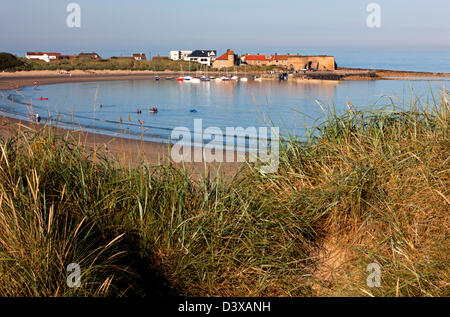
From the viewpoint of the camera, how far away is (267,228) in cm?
371

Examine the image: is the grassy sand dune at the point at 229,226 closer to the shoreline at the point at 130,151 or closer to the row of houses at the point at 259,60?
the shoreline at the point at 130,151

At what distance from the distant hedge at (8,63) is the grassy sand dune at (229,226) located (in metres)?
85.0

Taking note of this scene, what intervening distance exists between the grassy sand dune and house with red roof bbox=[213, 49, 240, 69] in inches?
4641

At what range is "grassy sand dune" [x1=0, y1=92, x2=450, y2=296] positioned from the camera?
2.81 meters

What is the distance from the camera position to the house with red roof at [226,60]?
120688 mm

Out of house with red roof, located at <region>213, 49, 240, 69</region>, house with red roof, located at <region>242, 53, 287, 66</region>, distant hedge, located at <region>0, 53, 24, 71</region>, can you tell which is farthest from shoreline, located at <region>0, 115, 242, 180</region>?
house with red roof, located at <region>242, 53, 287, 66</region>

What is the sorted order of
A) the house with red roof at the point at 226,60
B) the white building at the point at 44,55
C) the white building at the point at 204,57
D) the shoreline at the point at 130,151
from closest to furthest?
the shoreline at the point at 130,151, the house with red roof at the point at 226,60, the white building at the point at 204,57, the white building at the point at 44,55

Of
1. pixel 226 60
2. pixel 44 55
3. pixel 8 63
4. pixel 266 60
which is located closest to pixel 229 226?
pixel 8 63

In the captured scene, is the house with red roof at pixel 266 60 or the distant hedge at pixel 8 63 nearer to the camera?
the distant hedge at pixel 8 63

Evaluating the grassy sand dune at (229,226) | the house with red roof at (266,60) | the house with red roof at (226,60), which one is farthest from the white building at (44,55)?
the grassy sand dune at (229,226)

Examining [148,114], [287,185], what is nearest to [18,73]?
[148,114]
